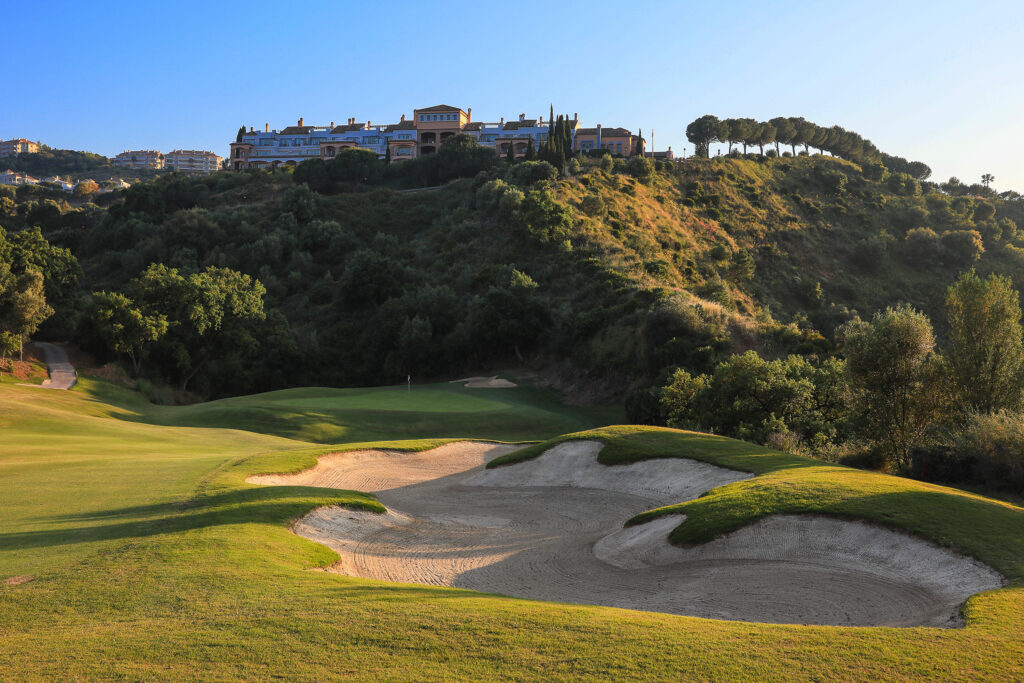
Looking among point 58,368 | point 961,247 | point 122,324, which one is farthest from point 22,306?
point 961,247

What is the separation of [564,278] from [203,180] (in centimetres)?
7154

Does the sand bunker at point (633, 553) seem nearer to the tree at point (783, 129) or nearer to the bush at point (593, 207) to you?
the bush at point (593, 207)

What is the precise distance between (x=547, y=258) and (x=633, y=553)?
63676mm

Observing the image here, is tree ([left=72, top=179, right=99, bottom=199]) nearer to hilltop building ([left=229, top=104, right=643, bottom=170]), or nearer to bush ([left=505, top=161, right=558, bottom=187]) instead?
hilltop building ([left=229, top=104, right=643, bottom=170])

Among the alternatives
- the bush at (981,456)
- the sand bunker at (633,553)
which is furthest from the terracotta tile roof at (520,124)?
the bush at (981,456)

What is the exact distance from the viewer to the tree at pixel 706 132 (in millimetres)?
135000

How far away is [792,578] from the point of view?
13180mm

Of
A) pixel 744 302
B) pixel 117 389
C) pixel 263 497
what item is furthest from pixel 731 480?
pixel 744 302

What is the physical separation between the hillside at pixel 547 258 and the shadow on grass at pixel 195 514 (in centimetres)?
3739

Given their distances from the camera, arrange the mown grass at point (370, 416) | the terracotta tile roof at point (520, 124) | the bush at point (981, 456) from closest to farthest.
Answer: the bush at point (981, 456) → the mown grass at point (370, 416) → the terracotta tile roof at point (520, 124)

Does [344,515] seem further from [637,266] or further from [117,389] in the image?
[637,266]

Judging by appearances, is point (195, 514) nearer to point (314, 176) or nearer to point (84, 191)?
point (314, 176)

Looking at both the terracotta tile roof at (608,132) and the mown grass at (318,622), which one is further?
the terracotta tile roof at (608,132)

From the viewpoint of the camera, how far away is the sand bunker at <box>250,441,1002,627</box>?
12000 millimetres
